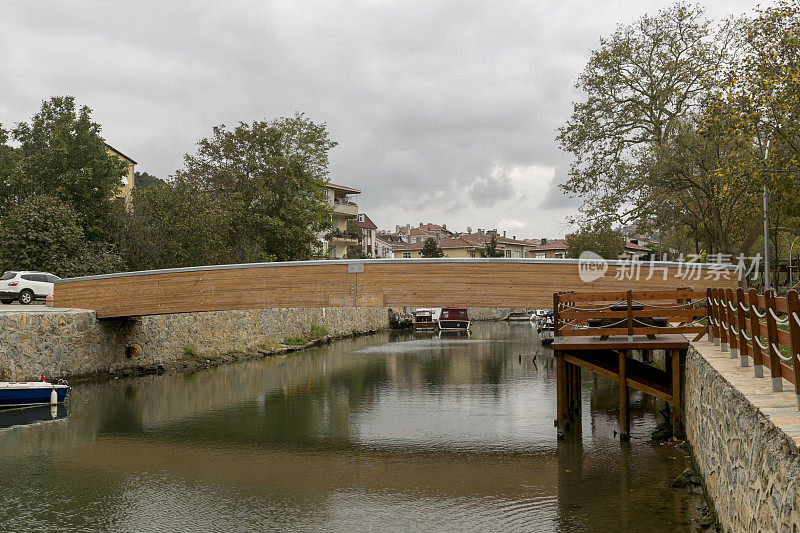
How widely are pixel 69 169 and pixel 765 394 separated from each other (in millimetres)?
36411

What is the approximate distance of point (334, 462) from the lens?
1401cm

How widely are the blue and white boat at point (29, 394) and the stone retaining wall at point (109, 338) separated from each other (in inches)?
126

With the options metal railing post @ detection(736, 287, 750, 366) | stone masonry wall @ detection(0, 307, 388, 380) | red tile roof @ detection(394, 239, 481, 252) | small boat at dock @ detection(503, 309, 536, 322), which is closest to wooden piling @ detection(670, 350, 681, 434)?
metal railing post @ detection(736, 287, 750, 366)

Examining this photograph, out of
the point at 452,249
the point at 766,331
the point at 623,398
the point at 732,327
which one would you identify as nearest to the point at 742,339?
the point at 732,327

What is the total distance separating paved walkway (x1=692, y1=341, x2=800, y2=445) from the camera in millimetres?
5504

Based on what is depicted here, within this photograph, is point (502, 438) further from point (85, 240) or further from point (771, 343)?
point (85, 240)

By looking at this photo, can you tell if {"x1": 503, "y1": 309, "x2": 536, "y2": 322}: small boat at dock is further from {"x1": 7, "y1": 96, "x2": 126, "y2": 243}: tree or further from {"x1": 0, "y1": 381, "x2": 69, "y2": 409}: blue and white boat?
{"x1": 0, "y1": 381, "x2": 69, "y2": 409}: blue and white boat

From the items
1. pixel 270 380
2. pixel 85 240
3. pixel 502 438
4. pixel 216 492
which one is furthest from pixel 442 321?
pixel 216 492

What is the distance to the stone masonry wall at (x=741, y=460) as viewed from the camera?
200 inches

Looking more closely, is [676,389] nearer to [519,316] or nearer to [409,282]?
[409,282]

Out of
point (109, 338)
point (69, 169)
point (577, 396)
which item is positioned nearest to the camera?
point (577, 396)

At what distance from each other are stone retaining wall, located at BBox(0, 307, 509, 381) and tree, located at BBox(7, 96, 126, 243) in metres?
8.43

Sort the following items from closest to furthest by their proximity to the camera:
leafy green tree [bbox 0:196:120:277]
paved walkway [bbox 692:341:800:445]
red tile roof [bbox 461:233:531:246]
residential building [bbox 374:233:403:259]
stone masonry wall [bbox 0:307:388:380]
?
paved walkway [bbox 692:341:800:445] → stone masonry wall [bbox 0:307:388:380] → leafy green tree [bbox 0:196:120:277] → residential building [bbox 374:233:403:259] → red tile roof [bbox 461:233:531:246]

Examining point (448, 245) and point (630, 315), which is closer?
point (630, 315)
